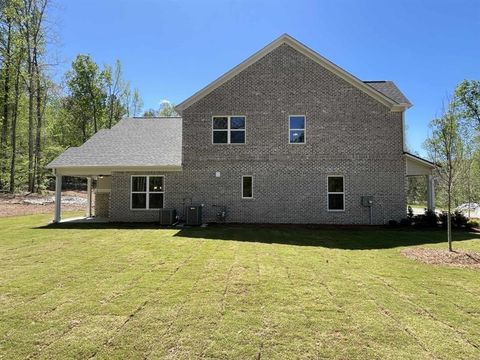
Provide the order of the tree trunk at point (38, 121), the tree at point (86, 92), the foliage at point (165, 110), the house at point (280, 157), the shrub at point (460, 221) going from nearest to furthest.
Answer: the shrub at point (460, 221)
the house at point (280, 157)
the tree trunk at point (38, 121)
the tree at point (86, 92)
the foliage at point (165, 110)

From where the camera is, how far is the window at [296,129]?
1541cm

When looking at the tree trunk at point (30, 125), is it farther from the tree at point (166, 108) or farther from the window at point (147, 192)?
the tree at point (166, 108)

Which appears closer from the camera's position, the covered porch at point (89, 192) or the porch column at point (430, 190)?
the porch column at point (430, 190)

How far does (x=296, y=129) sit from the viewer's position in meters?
15.4

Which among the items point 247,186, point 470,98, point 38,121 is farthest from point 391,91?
point 38,121

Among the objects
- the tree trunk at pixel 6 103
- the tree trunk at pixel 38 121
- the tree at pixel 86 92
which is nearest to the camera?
the tree trunk at pixel 6 103

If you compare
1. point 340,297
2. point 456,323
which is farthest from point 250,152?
point 456,323

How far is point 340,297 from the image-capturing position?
17.3 feet

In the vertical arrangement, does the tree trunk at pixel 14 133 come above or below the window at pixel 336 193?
above

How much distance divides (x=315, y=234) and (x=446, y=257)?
470 cm

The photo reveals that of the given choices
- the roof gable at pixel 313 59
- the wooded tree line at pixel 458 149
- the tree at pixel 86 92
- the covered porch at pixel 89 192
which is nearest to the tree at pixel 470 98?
the wooded tree line at pixel 458 149

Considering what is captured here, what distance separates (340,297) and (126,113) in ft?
144

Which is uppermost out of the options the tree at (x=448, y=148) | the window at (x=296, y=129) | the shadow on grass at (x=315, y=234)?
the window at (x=296, y=129)

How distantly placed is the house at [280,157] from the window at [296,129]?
48mm
